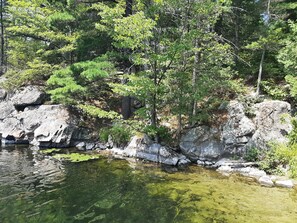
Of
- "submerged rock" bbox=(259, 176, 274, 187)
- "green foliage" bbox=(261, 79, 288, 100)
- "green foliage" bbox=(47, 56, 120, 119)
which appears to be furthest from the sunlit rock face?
"green foliage" bbox=(47, 56, 120, 119)

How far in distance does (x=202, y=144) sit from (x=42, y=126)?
902 centimetres

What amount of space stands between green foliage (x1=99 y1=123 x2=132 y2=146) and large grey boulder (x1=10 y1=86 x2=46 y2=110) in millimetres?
5283

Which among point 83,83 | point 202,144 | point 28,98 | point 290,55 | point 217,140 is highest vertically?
point 290,55

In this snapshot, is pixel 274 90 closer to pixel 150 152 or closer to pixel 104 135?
pixel 150 152

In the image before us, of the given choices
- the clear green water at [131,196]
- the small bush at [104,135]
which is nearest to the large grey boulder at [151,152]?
the clear green water at [131,196]

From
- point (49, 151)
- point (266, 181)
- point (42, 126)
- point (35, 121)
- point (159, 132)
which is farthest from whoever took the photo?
point (35, 121)

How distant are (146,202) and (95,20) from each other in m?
14.2

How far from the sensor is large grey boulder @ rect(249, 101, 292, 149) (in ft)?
38.8

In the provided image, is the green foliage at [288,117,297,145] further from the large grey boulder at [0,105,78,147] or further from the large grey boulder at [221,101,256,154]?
the large grey boulder at [0,105,78,147]

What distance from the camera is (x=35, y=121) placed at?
649 inches

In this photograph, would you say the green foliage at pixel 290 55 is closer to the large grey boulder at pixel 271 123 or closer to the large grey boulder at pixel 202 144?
the large grey boulder at pixel 271 123

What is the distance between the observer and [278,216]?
273 inches

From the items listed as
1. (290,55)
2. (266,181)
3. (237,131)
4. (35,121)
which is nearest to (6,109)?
(35,121)

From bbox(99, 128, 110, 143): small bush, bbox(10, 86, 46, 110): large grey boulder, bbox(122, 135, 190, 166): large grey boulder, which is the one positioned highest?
bbox(10, 86, 46, 110): large grey boulder
